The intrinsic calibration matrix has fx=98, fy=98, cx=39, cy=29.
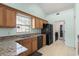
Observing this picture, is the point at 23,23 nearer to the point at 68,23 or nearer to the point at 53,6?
the point at 53,6

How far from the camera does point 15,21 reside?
1906 millimetres

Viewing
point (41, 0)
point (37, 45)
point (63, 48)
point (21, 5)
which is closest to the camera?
point (41, 0)

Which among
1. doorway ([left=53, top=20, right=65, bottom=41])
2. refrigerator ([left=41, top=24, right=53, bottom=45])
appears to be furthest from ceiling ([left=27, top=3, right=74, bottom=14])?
refrigerator ([left=41, top=24, right=53, bottom=45])

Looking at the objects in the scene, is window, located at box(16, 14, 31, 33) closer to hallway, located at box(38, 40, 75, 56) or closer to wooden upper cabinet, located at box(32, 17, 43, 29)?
wooden upper cabinet, located at box(32, 17, 43, 29)

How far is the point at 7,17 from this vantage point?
2.09 m

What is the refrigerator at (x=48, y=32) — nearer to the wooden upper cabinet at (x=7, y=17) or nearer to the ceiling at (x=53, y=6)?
the ceiling at (x=53, y=6)

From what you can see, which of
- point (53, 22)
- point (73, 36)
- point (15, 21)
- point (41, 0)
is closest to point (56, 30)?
point (53, 22)

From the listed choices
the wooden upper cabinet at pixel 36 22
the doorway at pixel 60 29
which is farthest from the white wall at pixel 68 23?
the wooden upper cabinet at pixel 36 22

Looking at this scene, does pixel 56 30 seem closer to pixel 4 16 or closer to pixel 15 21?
pixel 15 21

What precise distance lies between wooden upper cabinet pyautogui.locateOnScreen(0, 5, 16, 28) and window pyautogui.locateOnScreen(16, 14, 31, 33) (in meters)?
0.11

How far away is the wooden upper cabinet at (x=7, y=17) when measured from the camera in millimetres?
1967

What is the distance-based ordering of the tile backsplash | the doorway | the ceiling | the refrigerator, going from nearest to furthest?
the ceiling
the doorway
the tile backsplash
the refrigerator

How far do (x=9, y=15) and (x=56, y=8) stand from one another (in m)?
1.01

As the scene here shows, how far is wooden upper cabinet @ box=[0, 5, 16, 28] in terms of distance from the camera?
6.45 ft
